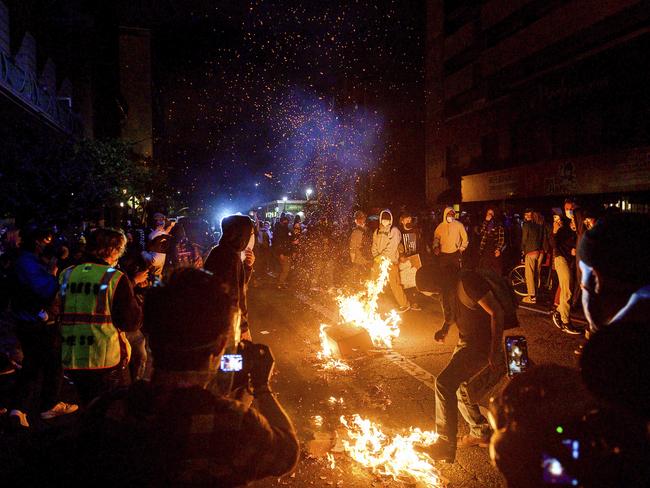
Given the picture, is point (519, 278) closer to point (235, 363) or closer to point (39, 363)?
point (39, 363)

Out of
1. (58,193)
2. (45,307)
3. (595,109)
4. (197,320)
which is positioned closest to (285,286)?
(58,193)

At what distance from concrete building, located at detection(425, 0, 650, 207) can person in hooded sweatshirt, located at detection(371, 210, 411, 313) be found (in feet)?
33.3

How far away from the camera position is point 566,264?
8.70 meters

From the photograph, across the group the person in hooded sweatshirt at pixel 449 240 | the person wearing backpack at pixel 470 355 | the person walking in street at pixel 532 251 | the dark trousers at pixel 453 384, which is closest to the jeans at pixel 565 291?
the person walking in street at pixel 532 251

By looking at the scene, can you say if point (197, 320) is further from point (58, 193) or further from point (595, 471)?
point (58, 193)

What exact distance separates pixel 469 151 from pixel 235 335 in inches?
1030

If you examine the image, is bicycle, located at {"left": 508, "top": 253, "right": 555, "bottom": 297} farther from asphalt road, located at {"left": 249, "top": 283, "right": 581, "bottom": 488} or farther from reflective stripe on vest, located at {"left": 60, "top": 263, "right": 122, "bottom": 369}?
reflective stripe on vest, located at {"left": 60, "top": 263, "right": 122, "bottom": 369}

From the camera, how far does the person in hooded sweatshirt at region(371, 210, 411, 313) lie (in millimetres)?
10203

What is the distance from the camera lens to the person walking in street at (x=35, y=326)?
457 centimetres

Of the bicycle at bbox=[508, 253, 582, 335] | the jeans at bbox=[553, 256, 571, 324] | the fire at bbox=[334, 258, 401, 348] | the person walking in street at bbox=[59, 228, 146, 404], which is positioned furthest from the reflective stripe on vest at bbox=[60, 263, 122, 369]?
the bicycle at bbox=[508, 253, 582, 335]

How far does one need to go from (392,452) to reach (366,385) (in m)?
1.72

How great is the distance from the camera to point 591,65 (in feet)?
60.1

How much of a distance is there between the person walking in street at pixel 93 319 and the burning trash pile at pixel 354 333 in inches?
135

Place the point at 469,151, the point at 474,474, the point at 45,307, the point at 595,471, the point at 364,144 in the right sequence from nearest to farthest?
1. the point at 595,471
2. the point at 474,474
3. the point at 45,307
4. the point at 469,151
5. the point at 364,144
